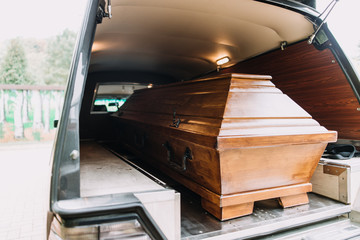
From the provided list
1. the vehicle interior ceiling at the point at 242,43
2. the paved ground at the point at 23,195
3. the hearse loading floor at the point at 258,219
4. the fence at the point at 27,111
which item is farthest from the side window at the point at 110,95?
the fence at the point at 27,111

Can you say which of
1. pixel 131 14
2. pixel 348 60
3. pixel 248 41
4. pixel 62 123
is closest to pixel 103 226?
pixel 62 123

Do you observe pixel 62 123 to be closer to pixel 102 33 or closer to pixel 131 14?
pixel 131 14

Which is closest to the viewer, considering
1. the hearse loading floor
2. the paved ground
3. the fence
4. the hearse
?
the hearse

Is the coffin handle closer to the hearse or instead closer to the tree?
the hearse

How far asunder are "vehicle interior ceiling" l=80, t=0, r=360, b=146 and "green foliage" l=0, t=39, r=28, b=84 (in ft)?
93.1

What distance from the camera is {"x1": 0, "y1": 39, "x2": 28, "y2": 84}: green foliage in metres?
27.0

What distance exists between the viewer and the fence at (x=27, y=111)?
10.6 metres

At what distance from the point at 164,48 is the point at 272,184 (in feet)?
6.86

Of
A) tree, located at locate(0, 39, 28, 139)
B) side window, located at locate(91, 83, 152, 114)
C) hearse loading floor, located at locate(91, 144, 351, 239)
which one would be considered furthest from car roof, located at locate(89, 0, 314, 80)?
tree, located at locate(0, 39, 28, 139)

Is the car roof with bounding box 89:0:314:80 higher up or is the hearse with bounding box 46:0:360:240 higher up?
the car roof with bounding box 89:0:314:80

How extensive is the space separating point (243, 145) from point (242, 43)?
1596 millimetres

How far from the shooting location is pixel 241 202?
1719 mm

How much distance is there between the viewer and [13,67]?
27.1 meters

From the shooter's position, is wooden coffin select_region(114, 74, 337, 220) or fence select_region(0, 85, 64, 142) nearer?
wooden coffin select_region(114, 74, 337, 220)
